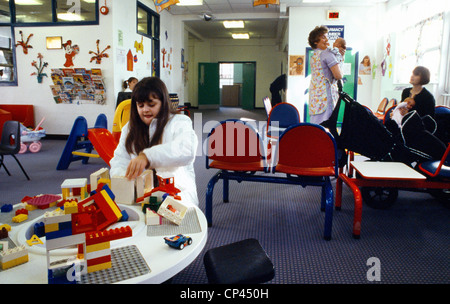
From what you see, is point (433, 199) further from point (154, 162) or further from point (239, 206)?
point (154, 162)

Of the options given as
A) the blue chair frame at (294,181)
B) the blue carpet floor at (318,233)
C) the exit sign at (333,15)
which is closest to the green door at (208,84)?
the exit sign at (333,15)

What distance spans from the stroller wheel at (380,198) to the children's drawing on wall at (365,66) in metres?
5.71

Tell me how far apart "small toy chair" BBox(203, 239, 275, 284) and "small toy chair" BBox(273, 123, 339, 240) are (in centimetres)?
129

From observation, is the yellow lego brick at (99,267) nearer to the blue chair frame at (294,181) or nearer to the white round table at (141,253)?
the white round table at (141,253)

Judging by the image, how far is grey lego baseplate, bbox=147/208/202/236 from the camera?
1.03m

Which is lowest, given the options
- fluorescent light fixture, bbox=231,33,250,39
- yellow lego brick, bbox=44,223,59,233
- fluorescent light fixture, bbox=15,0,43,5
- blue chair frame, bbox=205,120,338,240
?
blue chair frame, bbox=205,120,338,240

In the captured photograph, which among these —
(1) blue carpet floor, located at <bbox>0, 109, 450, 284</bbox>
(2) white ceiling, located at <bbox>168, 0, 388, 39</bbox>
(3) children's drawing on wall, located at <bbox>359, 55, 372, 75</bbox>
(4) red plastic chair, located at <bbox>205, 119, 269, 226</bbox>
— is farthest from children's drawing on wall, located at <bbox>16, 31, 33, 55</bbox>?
(3) children's drawing on wall, located at <bbox>359, 55, 372, 75</bbox>

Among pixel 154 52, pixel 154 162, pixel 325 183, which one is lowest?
pixel 325 183

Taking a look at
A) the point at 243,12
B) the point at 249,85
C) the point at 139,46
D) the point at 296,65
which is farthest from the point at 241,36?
the point at 139,46

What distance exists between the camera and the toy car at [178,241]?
0.91 meters

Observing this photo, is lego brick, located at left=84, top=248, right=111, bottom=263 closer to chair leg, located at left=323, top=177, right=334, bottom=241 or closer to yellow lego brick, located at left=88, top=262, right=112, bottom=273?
yellow lego brick, located at left=88, top=262, right=112, bottom=273
